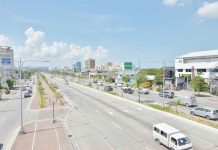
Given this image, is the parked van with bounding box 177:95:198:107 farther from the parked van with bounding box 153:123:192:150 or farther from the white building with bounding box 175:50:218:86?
the white building with bounding box 175:50:218:86

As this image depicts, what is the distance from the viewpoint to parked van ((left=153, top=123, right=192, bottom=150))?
58.8 feet

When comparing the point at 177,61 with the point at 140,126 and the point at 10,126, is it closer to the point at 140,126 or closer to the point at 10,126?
the point at 140,126

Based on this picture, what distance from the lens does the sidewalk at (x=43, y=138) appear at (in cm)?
2059

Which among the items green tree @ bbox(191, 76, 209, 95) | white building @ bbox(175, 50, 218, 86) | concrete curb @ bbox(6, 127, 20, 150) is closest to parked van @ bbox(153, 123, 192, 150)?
concrete curb @ bbox(6, 127, 20, 150)

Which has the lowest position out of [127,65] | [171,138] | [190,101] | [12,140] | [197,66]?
[12,140]

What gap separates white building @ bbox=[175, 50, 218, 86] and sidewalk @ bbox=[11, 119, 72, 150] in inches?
1848

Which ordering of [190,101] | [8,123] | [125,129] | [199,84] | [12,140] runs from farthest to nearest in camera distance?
1. [199,84]
2. [190,101]
3. [8,123]
4. [125,129]
5. [12,140]

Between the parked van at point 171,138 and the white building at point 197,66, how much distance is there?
145 ft

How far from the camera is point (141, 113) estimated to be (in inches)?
1346

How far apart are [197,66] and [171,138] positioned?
175 feet

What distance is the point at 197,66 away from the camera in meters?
66.1

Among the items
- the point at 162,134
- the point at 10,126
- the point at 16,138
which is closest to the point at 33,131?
the point at 16,138

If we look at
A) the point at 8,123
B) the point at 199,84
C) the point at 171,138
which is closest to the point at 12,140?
the point at 8,123

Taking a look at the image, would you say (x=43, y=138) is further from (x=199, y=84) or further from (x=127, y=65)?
(x=127, y=65)
